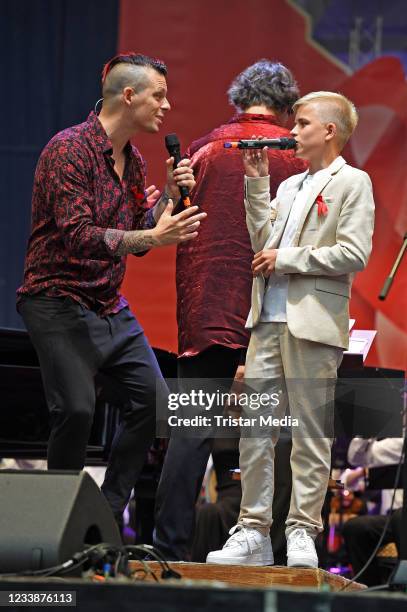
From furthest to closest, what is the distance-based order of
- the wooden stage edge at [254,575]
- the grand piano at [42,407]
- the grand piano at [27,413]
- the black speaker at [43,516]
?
1. the grand piano at [27,413]
2. the grand piano at [42,407]
3. the wooden stage edge at [254,575]
4. the black speaker at [43,516]

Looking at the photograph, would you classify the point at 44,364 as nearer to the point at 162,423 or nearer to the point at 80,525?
the point at 162,423

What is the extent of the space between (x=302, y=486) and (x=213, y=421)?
59cm

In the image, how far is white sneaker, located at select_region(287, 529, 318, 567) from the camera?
3.44 meters

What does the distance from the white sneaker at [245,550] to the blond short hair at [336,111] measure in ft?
4.68

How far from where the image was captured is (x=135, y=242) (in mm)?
3615

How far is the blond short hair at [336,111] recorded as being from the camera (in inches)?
149

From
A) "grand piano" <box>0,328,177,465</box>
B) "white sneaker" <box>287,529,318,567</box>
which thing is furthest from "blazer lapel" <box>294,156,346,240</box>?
"grand piano" <box>0,328,177,465</box>

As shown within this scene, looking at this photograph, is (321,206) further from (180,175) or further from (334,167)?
(180,175)

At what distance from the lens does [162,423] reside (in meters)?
3.99

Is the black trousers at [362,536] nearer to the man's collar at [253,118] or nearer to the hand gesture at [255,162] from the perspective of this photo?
the man's collar at [253,118]

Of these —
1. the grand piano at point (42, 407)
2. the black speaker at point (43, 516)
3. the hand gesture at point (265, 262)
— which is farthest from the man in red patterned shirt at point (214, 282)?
the black speaker at point (43, 516)

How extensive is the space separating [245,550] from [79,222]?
125cm

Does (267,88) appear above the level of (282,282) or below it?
above

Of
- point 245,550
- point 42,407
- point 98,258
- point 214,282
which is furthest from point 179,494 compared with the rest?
point 42,407
